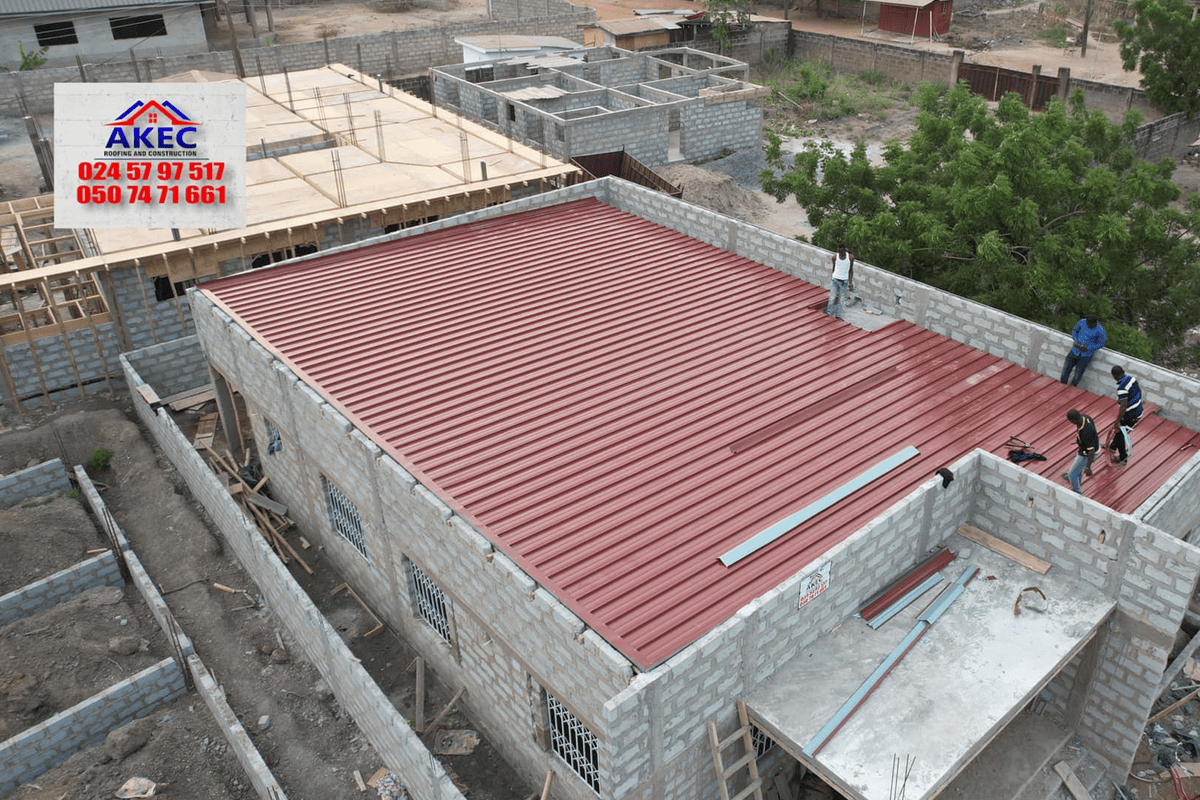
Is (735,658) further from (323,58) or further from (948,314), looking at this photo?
(323,58)

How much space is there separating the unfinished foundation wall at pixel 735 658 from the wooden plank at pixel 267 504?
37.7 ft

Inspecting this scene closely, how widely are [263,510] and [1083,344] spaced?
52.9ft

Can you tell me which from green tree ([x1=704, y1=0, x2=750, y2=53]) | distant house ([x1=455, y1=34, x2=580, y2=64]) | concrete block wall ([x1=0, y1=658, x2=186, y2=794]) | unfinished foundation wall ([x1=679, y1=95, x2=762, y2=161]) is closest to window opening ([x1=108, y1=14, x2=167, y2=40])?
distant house ([x1=455, y1=34, x2=580, y2=64])

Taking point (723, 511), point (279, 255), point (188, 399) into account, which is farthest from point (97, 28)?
point (723, 511)

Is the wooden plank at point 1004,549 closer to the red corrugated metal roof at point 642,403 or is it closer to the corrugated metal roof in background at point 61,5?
the red corrugated metal roof at point 642,403

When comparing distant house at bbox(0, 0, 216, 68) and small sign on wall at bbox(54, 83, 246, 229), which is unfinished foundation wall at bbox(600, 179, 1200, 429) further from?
distant house at bbox(0, 0, 216, 68)

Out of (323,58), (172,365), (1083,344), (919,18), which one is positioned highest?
(919,18)

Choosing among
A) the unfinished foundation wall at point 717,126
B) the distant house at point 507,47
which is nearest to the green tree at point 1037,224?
the unfinished foundation wall at point 717,126

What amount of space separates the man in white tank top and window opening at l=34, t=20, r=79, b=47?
47.1 m

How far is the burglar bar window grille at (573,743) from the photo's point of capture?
1184cm

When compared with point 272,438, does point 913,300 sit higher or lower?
higher

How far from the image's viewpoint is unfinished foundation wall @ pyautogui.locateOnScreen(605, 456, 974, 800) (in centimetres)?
1015

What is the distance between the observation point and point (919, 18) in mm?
58719

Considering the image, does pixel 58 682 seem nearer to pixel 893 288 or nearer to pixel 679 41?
pixel 893 288
